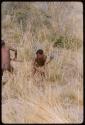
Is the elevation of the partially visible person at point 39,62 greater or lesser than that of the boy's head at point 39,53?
lesser

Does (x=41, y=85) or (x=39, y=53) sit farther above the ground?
(x=39, y=53)

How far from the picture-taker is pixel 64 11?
5.08 meters

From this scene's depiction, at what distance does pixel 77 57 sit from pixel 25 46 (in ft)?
1.18

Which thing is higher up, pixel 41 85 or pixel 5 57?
pixel 5 57

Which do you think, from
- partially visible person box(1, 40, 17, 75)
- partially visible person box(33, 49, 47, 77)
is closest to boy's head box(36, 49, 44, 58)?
partially visible person box(33, 49, 47, 77)

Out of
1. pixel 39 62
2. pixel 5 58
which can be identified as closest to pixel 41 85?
pixel 39 62

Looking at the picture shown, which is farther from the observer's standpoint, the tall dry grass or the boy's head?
the boy's head

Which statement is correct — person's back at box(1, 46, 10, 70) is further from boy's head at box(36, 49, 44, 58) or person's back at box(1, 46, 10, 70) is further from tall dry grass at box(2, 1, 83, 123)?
boy's head at box(36, 49, 44, 58)

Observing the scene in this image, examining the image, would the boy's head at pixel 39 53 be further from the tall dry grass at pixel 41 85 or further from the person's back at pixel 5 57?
the person's back at pixel 5 57

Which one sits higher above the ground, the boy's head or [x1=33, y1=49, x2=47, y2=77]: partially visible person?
the boy's head

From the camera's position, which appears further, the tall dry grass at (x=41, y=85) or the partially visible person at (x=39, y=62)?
the partially visible person at (x=39, y=62)

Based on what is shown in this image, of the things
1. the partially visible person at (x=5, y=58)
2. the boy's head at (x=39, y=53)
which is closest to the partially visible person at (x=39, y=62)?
the boy's head at (x=39, y=53)

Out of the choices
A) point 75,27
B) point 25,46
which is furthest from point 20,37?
point 75,27

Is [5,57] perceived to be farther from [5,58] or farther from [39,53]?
[39,53]
